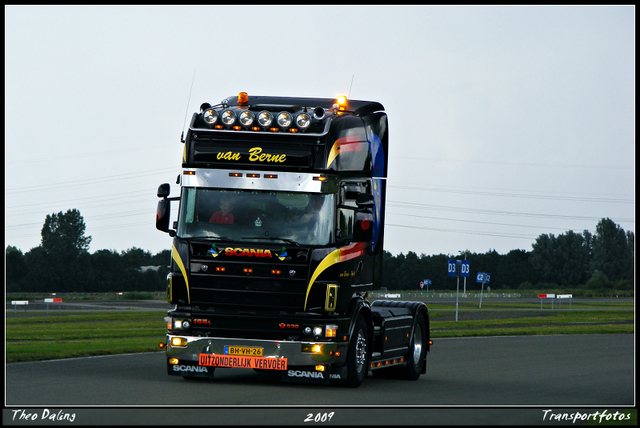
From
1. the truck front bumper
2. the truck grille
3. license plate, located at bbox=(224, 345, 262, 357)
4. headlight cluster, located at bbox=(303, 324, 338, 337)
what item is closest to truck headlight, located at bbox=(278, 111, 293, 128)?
the truck grille

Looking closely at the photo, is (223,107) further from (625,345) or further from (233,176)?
(625,345)

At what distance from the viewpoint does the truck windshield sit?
1301cm

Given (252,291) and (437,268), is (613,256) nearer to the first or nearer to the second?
(437,268)

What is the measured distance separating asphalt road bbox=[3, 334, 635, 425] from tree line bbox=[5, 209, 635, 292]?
252 ft

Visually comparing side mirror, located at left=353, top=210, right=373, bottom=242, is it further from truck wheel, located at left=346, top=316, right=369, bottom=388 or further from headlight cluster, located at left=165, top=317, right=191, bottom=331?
headlight cluster, located at left=165, top=317, right=191, bottom=331

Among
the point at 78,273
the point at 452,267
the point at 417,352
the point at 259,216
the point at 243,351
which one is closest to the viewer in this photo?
the point at 259,216

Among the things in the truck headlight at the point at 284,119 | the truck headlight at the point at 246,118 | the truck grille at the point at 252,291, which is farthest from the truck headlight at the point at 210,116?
the truck grille at the point at 252,291

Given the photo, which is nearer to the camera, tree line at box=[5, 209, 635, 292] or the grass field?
the grass field

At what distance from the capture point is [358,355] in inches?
553

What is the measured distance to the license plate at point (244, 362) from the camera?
13102mm

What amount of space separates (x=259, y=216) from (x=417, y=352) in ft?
16.9

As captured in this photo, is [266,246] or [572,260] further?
[572,260]

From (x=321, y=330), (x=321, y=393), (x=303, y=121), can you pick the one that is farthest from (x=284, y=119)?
(x=321, y=393)

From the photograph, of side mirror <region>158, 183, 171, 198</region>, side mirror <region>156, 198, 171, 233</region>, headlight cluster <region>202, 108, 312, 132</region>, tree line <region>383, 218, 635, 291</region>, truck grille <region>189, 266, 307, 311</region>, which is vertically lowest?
truck grille <region>189, 266, 307, 311</region>
